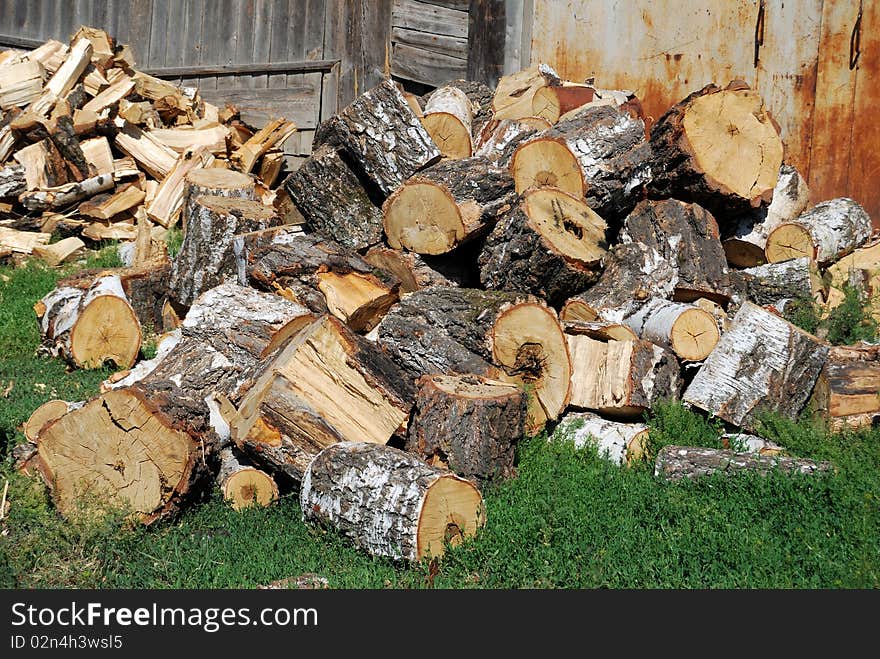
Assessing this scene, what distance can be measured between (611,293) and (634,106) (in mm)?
3468

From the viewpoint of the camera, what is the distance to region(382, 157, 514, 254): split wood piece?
6.34m

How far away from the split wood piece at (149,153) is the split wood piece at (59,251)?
1.26 metres

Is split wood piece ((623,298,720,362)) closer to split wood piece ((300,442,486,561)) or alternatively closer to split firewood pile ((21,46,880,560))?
split firewood pile ((21,46,880,560))

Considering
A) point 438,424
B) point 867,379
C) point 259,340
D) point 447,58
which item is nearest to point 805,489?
point 867,379

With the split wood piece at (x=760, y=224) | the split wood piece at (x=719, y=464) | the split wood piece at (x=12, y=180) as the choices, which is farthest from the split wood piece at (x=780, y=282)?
the split wood piece at (x=12, y=180)

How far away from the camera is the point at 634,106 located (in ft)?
30.0

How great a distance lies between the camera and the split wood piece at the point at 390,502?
14.2ft

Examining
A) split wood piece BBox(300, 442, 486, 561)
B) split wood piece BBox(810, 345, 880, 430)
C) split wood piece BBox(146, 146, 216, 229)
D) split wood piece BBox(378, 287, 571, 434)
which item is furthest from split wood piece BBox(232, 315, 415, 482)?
split wood piece BBox(146, 146, 216, 229)

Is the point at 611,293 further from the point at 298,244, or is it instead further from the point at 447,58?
the point at 447,58

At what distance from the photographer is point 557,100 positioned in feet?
28.4

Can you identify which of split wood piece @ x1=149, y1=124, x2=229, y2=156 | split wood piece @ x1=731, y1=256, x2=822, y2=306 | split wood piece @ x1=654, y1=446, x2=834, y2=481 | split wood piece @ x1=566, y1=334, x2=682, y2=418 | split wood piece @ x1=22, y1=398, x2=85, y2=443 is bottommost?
split wood piece @ x1=22, y1=398, x2=85, y2=443

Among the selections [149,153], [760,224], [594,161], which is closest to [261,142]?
[149,153]

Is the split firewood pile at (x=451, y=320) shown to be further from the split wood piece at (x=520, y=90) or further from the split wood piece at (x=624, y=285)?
the split wood piece at (x=520, y=90)

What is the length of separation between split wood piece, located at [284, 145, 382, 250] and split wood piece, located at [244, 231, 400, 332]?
0.54 metres
